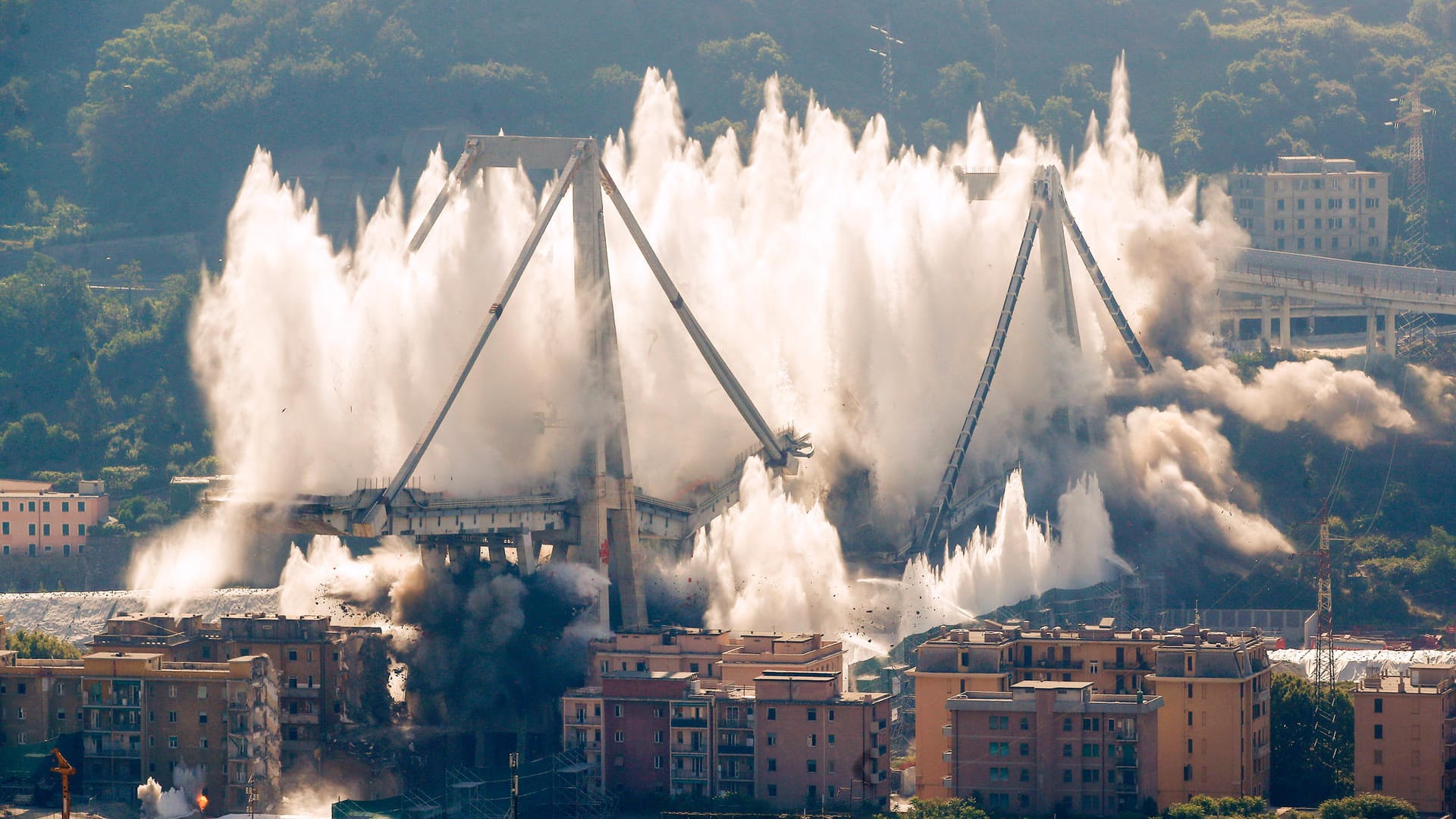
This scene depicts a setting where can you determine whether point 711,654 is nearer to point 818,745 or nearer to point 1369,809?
point 818,745

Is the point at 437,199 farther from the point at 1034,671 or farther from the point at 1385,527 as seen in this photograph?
the point at 1385,527

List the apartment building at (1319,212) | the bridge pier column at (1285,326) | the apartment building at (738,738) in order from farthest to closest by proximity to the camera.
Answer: the apartment building at (1319,212) < the bridge pier column at (1285,326) < the apartment building at (738,738)

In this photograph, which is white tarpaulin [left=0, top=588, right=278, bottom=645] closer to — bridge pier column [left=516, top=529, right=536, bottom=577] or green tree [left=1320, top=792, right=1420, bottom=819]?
bridge pier column [left=516, top=529, right=536, bottom=577]

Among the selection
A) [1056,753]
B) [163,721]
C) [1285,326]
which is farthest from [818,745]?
[1285,326]

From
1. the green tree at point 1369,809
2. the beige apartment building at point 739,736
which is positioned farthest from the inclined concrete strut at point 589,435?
the green tree at point 1369,809

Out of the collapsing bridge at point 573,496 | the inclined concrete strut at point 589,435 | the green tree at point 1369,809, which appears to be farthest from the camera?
the inclined concrete strut at point 589,435

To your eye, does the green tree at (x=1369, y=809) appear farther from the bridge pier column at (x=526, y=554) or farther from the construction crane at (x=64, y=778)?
the construction crane at (x=64, y=778)

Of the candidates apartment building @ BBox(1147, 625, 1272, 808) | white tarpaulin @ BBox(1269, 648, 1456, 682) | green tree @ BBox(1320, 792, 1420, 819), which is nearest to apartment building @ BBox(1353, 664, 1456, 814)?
green tree @ BBox(1320, 792, 1420, 819)
